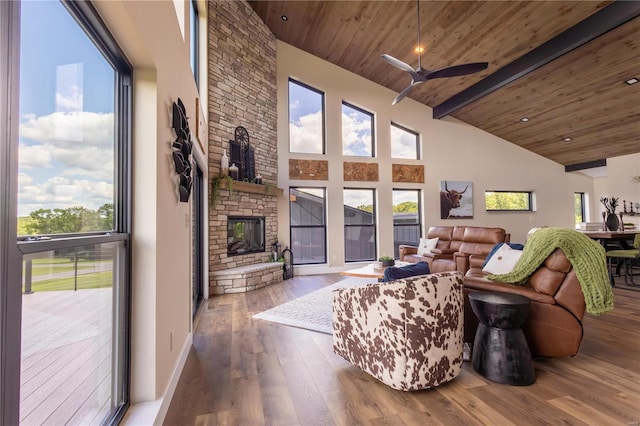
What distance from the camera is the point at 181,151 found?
7.09ft

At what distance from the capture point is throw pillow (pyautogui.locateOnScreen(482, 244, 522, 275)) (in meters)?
2.86

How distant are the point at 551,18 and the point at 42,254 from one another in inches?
244

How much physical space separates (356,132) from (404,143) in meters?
1.36

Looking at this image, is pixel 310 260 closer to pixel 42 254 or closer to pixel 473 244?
pixel 473 244

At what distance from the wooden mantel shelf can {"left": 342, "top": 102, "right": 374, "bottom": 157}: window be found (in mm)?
2106

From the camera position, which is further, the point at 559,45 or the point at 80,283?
the point at 559,45

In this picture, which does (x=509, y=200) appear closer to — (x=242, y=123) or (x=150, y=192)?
(x=242, y=123)

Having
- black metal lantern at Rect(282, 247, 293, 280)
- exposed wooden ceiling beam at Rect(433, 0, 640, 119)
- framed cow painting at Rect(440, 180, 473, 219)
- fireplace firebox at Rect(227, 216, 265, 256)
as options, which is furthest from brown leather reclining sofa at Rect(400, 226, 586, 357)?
framed cow painting at Rect(440, 180, 473, 219)

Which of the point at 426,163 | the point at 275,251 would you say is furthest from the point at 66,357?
the point at 426,163

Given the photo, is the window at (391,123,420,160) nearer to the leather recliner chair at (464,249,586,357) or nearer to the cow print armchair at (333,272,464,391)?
the leather recliner chair at (464,249,586,357)

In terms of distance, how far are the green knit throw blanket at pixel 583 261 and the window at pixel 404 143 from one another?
5.49m

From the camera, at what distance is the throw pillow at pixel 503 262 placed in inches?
112

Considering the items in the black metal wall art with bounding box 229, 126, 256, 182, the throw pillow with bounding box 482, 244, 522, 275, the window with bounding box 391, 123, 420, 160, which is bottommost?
the throw pillow with bounding box 482, 244, 522, 275

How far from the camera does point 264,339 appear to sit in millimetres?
2930
